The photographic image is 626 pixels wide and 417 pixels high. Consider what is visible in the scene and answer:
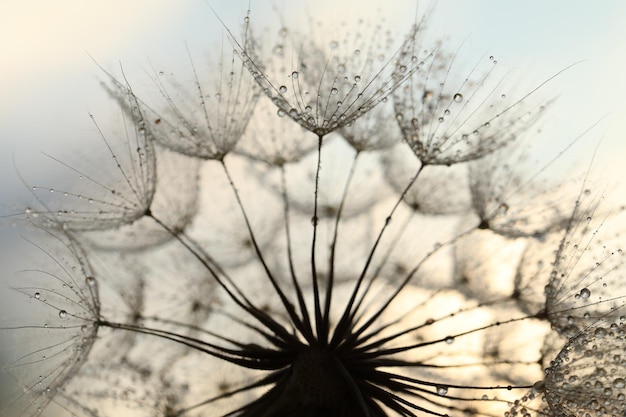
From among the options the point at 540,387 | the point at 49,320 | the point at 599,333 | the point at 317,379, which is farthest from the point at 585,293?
the point at 49,320

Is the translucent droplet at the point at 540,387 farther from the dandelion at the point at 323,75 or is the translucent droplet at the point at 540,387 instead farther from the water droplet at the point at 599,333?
the dandelion at the point at 323,75

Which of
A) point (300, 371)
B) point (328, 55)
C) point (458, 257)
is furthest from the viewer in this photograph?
point (458, 257)

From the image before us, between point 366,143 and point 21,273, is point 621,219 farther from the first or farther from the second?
point 21,273

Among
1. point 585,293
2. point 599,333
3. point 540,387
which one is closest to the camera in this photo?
point 540,387

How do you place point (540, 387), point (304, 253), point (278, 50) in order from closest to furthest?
1. point (540, 387)
2. point (278, 50)
3. point (304, 253)

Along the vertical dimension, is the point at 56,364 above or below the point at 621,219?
below

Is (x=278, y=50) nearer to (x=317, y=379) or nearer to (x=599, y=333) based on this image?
(x=317, y=379)

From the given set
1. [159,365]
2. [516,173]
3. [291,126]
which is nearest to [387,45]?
[291,126]

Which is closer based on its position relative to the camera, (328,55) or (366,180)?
(328,55)
